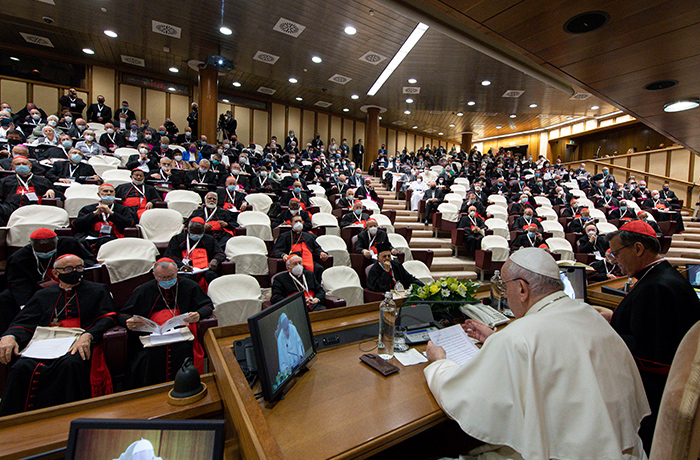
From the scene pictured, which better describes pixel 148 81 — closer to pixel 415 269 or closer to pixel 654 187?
pixel 415 269

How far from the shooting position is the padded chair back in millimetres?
728

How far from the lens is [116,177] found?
6.43m

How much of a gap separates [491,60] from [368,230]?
624 centimetres

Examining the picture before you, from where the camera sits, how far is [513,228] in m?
8.43

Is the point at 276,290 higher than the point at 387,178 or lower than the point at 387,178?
lower

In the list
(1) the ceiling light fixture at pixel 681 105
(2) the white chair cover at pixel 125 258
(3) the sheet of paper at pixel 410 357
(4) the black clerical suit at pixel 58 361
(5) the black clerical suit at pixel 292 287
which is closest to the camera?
(3) the sheet of paper at pixel 410 357

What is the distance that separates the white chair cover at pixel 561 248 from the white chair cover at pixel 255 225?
5.80 m

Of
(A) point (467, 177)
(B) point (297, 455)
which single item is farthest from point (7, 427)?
(A) point (467, 177)

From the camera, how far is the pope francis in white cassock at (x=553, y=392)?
3.48 ft

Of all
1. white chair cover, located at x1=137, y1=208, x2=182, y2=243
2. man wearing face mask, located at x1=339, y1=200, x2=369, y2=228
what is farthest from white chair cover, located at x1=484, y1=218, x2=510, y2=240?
white chair cover, located at x1=137, y1=208, x2=182, y2=243

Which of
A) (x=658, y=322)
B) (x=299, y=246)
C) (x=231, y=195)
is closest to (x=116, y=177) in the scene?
(x=231, y=195)

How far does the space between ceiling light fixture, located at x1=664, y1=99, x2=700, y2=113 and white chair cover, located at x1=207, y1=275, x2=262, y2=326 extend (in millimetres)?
4964

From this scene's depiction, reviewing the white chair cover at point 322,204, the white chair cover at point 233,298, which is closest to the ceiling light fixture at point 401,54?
the white chair cover at point 322,204

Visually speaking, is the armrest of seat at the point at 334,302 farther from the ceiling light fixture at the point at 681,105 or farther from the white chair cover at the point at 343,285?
the ceiling light fixture at the point at 681,105
